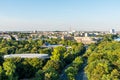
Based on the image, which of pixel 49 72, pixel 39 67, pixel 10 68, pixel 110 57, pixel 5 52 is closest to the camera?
pixel 49 72

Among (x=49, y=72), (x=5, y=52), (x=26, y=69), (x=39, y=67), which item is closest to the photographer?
(x=49, y=72)

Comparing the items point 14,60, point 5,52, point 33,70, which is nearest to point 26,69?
point 33,70

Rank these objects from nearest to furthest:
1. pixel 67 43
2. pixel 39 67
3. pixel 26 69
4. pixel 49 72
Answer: pixel 49 72
pixel 26 69
pixel 39 67
pixel 67 43

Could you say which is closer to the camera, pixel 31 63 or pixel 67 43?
pixel 31 63

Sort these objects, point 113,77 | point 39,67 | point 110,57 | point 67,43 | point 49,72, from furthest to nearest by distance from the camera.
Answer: point 67,43, point 110,57, point 39,67, point 49,72, point 113,77

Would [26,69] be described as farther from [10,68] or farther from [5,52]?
[5,52]

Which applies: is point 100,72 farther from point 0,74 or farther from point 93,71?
point 0,74

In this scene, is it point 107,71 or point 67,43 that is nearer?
point 107,71

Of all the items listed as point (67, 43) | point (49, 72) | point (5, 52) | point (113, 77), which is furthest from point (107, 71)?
point (67, 43)
